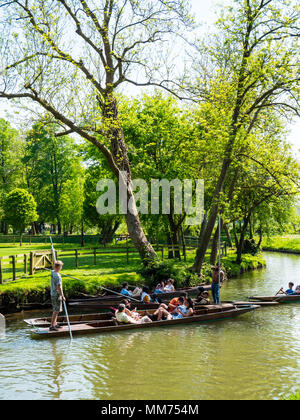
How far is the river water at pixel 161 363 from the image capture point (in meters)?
8.02

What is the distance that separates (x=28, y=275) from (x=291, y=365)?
12.0m

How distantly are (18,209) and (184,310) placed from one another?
2566 cm

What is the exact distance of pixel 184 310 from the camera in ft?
45.1

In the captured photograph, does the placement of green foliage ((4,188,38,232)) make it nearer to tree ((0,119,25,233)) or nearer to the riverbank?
tree ((0,119,25,233))

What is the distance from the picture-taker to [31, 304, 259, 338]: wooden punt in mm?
11721

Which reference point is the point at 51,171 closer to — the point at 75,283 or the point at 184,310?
the point at 75,283

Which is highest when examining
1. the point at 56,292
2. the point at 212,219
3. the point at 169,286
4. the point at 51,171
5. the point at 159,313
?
the point at 51,171

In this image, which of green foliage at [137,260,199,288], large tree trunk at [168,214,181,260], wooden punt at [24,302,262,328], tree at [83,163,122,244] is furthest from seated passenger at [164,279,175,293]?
tree at [83,163,122,244]

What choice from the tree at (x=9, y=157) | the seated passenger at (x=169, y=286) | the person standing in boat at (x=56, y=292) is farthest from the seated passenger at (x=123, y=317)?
the tree at (x=9, y=157)

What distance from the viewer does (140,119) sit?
85.0ft

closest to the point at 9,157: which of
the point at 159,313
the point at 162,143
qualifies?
the point at 162,143

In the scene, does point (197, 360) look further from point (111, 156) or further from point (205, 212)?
point (205, 212)
